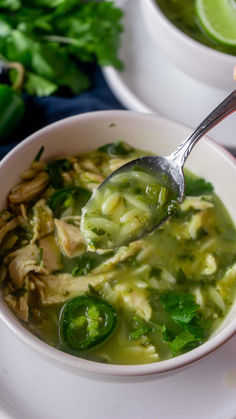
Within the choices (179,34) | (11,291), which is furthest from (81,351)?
(179,34)

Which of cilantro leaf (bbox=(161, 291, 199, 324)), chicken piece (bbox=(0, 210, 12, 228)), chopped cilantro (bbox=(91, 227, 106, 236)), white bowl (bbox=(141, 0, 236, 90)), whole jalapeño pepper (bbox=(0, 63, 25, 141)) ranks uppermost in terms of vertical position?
white bowl (bbox=(141, 0, 236, 90))

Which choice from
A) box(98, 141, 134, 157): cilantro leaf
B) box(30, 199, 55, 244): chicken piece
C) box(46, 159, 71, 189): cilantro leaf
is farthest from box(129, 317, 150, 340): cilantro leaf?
box(98, 141, 134, 157): cilantro leaf

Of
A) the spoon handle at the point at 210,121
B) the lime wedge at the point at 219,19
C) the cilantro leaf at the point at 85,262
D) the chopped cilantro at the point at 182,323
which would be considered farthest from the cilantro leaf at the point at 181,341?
the lime wedge at the point at 219,19

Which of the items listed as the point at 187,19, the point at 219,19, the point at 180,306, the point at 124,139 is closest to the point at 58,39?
the point at 187,19

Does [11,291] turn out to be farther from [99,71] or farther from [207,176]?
[99,71]

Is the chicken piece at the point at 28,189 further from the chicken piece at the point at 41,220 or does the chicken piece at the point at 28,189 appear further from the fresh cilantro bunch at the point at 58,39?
the fresh cilantro bunch at the point at 58,39

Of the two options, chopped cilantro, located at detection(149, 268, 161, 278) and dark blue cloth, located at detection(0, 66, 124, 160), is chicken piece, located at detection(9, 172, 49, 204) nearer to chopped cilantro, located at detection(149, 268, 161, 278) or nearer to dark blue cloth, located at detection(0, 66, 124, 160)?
chopped cilantro, located at detection(149, 268, 161, 278)
